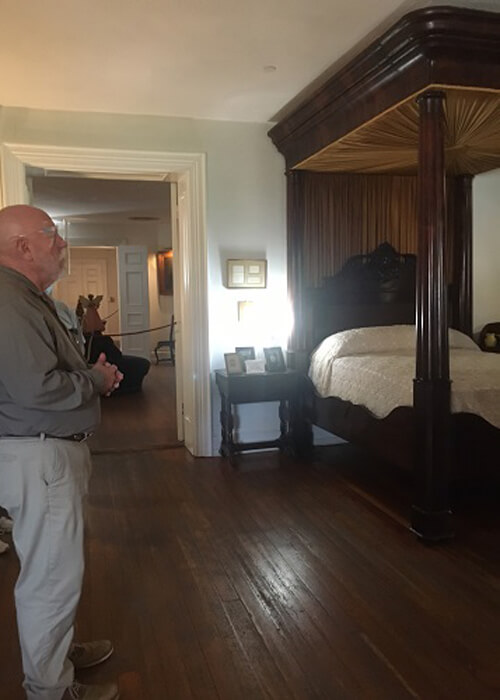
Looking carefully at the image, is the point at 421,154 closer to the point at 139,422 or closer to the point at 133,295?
the point at 139,422

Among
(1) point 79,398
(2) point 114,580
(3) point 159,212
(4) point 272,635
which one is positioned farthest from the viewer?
(3) point 159,212

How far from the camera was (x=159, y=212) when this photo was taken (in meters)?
9.59

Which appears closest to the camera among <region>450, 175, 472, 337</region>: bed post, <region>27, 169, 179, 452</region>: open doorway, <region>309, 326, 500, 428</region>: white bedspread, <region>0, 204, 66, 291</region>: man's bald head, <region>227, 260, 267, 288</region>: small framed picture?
<region>0, 204, 66, 291</region>: man's bald head

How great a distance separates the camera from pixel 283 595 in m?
2.55

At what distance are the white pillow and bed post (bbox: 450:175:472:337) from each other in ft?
1.85

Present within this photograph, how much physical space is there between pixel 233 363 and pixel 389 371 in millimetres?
1351

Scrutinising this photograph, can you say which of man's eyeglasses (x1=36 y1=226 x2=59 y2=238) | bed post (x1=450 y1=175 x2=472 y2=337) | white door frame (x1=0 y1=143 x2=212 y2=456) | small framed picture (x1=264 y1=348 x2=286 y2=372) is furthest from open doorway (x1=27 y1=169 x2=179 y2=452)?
man's eyeglasses (x1=36 y1=226 x2=59 y2=238)

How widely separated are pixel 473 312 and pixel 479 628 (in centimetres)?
344

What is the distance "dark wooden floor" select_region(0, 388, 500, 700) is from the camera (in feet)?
6.54

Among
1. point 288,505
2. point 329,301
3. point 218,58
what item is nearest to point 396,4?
point 218,58

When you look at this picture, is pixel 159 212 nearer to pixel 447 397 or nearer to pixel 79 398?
pixel 447 397

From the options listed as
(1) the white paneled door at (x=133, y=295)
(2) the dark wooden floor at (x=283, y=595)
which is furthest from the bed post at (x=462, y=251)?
(1) the white paneled door at (x=133, y=295)

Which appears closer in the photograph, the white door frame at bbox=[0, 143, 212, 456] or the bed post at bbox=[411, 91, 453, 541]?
the bed post at bbox=[411, 91, 453, 541]

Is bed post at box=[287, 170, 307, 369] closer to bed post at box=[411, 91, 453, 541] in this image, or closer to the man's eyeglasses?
bed post at box=[411, 91, 453, 541]
